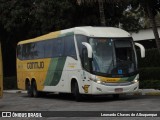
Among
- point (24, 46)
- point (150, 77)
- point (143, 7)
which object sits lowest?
point (150, 77)

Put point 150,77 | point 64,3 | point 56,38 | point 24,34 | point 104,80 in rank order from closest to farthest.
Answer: point 104,80 → point 56,38 → point 150,77 → point 64,3 → point 24,34

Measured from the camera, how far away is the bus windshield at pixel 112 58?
878 inches

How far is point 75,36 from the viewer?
23.6 m

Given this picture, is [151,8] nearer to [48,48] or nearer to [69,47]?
[48,48]

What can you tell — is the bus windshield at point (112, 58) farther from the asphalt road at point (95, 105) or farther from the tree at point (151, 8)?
the tree at point (151, 8)

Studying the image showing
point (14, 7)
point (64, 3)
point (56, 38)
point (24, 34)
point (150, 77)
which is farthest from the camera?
point (24, 34)

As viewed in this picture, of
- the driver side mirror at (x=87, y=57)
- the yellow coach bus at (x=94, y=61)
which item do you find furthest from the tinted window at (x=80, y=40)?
the driver side mirror at (x=87, y=57)

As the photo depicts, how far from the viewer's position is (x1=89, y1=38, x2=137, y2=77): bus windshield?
22.3m

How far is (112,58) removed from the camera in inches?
885

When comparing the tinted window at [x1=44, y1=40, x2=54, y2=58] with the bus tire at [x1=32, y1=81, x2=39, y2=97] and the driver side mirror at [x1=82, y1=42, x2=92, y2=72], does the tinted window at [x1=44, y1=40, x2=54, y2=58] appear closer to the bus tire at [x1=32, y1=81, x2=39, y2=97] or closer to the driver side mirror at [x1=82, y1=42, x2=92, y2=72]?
the bus tire at [x1=32, y1=81, x2=39, y2=97]

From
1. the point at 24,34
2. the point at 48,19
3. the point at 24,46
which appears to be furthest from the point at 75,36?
the point at 24,34

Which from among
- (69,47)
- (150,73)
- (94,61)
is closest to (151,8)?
(150,73)

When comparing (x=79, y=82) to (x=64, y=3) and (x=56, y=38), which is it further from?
(x=64, y=3)

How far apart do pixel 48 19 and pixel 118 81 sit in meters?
13.3
